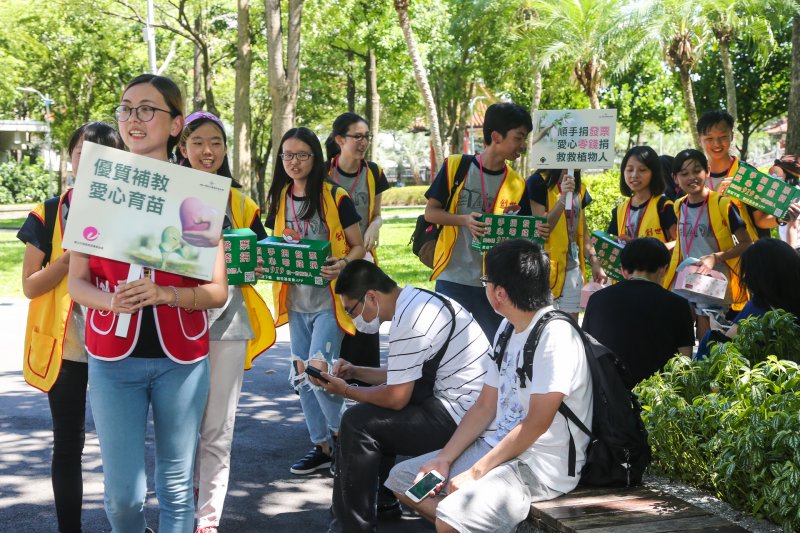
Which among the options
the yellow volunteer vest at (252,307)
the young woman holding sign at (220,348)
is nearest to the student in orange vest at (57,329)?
the young woman holding sign at (220,348)

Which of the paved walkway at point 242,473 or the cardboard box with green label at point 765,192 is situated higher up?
the cardboard box with green label at point 765,192

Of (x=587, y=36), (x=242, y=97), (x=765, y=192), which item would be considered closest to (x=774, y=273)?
(x=765, y=192)

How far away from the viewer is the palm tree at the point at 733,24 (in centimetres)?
1881

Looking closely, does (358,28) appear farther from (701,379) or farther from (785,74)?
(701,379)

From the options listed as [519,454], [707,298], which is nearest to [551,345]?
[519,454]

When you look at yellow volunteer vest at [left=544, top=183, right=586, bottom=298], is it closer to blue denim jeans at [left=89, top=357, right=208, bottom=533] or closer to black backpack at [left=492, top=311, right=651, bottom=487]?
black backpack at [left=492, top=311, right=651, bottom=487]

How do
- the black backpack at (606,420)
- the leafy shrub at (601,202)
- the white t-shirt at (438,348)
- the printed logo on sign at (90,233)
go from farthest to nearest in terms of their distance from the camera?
the leafy shrub at (601,202) < the white t-shirt at (438,348) < the black backpack at (606,420) < the printed logo on sign at (90,233)

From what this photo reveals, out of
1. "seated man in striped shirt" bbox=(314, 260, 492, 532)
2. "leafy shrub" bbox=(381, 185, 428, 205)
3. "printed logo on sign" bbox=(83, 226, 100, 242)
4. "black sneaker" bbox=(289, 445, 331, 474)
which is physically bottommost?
"black sneaker" bbox=(289, 445, 331, 474)

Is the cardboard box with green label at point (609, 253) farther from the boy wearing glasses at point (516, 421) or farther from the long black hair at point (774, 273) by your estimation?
the boy wearing glasses at point (516, 421)

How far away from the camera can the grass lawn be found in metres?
14.7

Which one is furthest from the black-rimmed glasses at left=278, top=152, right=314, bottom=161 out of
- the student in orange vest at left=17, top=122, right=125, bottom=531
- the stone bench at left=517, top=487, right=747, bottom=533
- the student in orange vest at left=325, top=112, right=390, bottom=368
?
the stone bench at left=517, top=487, right=747, bottom=533

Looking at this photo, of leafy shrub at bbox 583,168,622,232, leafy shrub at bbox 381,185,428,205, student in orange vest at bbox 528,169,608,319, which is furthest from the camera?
leafy shrub at bbox 381,185,428,205

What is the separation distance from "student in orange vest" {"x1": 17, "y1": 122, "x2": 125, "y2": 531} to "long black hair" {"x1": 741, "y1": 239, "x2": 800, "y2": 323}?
3.28 metres

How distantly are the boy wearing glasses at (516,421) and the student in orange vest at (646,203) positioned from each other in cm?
303
